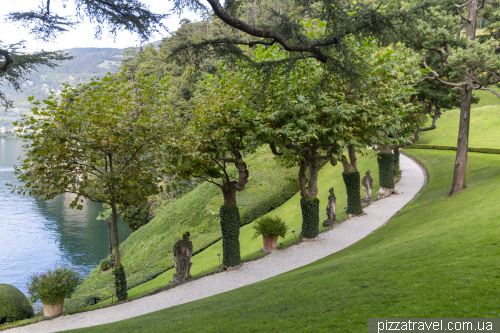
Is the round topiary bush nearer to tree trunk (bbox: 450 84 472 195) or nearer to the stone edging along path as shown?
the stone edging along path

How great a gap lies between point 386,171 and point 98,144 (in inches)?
794

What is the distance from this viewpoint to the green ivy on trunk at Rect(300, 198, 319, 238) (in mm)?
16598

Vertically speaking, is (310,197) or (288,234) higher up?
(310,197)

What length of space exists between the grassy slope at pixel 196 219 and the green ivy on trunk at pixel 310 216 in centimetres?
701

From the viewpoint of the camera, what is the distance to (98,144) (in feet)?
38.7

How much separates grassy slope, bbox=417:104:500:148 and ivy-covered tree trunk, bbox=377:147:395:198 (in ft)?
67.4

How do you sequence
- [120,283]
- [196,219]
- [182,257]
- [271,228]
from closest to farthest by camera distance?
[120,283] < [182,257] < [271,228] < [196,219]

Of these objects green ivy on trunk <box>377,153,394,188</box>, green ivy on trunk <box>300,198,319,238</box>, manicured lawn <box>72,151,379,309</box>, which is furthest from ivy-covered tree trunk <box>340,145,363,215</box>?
green ivy on trunk <box>377,153,394,188</box>

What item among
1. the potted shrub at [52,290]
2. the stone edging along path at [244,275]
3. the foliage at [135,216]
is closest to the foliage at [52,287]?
the potted shrub at [52,290]

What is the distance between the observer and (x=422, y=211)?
17312mm

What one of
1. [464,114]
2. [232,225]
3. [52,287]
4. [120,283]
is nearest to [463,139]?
[464,114]

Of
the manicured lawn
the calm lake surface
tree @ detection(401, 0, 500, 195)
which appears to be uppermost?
tree @ detection(401, 0, 500, 195)

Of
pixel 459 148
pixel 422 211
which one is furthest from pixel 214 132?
pixel 459 148

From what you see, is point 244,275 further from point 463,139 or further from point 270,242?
point 463,139
